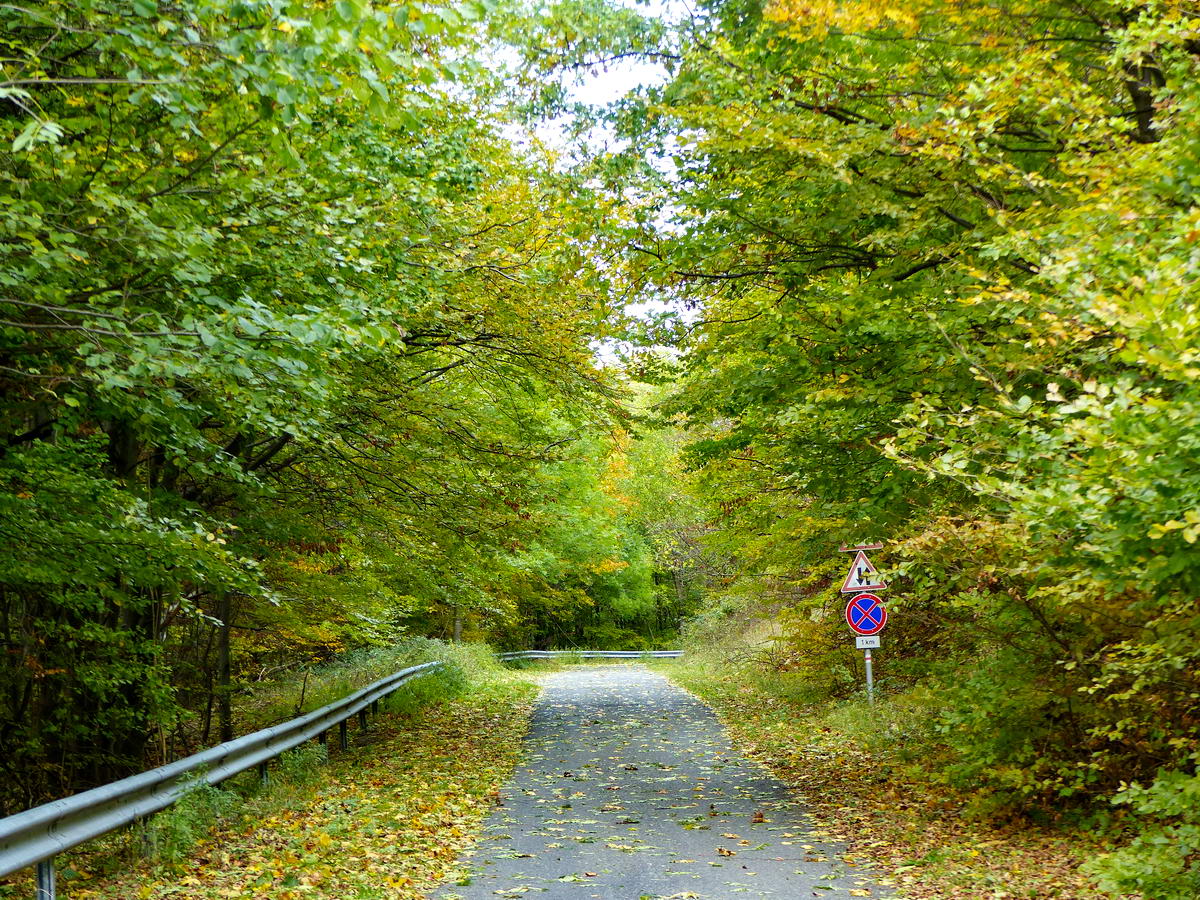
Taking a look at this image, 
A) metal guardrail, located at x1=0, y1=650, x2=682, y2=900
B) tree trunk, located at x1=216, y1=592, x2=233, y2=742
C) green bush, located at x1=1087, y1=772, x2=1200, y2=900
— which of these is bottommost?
green bush, located at x1=1087, y1=772, x2=1200, y2=900

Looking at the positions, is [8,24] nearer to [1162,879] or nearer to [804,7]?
[804,7]

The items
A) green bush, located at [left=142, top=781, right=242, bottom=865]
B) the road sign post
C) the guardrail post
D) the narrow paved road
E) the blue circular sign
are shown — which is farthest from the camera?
the blue circular sign

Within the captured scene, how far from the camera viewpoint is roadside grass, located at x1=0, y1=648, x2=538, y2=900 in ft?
21.4

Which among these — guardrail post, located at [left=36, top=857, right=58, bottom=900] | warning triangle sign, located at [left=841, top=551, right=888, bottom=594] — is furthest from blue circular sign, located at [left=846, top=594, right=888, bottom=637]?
guardrail post, located at [left=36, top=857, right=58, bottom=900]

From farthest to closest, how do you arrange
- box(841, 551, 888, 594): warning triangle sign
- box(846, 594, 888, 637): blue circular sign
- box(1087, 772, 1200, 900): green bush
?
box(846, 594, 888, 637): blue circular sign → box(841, 551, 888, 594): warning triangle sign → box(1087, 772, 1200, 900): green bush

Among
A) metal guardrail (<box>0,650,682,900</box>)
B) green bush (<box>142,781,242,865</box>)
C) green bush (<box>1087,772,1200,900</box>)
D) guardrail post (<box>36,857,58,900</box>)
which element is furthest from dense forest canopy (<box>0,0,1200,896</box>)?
guardrail post (<box>36,857,58,900</box>)

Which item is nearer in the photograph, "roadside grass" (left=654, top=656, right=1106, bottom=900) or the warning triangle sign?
"roadside grass" (left=654, top=656, right=1106, bottom=900)

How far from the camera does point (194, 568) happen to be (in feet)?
26.9

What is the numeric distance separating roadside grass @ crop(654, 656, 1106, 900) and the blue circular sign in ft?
4.01

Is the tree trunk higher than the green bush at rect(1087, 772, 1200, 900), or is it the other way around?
the tree trunk

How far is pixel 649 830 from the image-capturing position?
28.1ft

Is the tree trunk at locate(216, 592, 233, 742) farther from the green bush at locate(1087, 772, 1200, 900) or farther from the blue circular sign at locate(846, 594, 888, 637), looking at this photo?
the green bush at locate(1087, 772, 1200, 900)

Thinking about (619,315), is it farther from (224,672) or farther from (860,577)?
(224,672)

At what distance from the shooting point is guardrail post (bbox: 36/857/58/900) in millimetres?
5398
